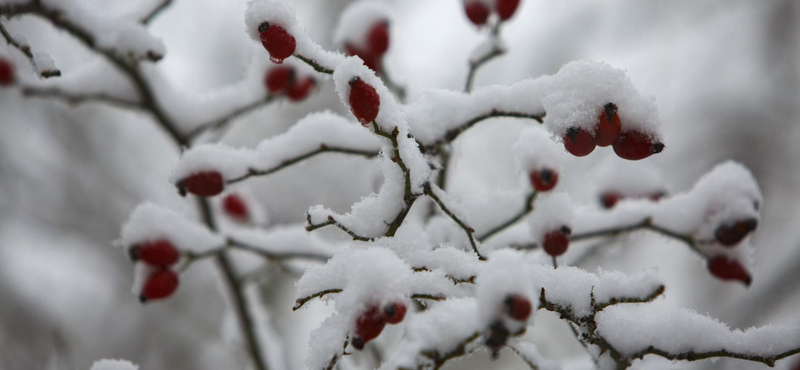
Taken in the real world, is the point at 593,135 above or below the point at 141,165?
below

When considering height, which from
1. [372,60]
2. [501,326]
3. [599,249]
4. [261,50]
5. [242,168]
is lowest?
[501,326]

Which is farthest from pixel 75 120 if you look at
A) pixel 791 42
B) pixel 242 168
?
pixel 791 42

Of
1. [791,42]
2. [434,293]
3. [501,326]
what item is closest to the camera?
[501,326]

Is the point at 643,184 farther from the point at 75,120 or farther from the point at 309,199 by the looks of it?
the point at 75,120

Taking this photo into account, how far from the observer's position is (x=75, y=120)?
22.7ft

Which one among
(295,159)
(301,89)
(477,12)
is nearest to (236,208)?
(301,89)

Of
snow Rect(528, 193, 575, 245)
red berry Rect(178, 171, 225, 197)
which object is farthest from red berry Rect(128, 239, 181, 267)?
snow Rect(528, 193, 575, 245)

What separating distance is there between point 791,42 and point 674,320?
7.37 m

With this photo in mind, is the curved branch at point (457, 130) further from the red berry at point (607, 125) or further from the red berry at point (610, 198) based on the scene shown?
the red berry at point (610, 198)

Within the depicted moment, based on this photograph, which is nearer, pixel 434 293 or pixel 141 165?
pixel 434 293

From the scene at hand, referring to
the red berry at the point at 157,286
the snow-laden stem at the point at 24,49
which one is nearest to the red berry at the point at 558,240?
the red berry at the point at 157,286

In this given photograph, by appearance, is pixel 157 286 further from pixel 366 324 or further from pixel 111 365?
pixel 366 324

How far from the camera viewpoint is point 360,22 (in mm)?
1970

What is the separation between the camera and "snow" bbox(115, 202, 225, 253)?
1.52 metres
